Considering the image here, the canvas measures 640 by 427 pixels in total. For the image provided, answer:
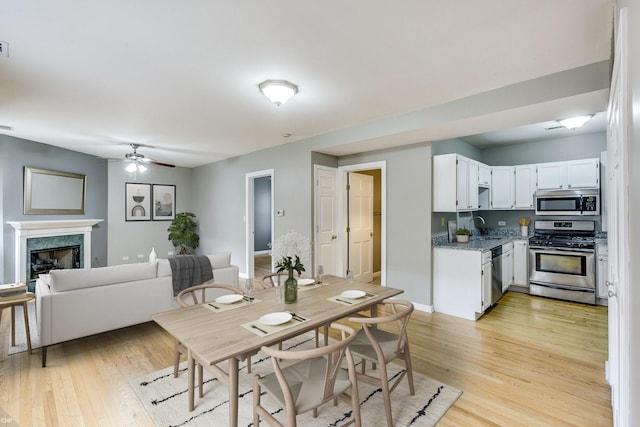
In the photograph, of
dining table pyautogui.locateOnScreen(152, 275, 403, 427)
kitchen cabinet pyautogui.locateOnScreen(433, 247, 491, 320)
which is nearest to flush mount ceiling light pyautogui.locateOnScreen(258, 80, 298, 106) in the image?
dining table pyautogui.locateOnScreen(152, 275, 403, 427)

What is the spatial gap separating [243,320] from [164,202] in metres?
6.64

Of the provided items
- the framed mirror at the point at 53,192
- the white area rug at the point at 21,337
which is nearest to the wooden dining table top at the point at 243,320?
the white area rug at the point at 21,337

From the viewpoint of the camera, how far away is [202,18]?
186 cm

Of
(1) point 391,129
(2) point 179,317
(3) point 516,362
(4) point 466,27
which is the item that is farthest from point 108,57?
(3) point 516,362

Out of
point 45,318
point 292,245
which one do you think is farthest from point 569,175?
point 45,318

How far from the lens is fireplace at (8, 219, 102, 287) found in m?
4.89

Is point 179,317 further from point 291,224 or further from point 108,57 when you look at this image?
point 291,224

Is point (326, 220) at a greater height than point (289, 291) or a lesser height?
greater

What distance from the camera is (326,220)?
5.20 m

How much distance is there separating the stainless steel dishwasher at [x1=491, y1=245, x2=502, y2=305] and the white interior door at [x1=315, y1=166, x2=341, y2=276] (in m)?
2.41

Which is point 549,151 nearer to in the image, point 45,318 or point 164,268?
point 164,268

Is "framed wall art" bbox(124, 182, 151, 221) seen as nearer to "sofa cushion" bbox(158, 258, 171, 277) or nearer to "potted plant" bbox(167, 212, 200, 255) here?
"potted plant" bbox(167, 212, 200, 255)

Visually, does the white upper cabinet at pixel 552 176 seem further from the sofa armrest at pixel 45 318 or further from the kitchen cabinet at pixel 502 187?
Result: the sofa armrest at pixel 45 318

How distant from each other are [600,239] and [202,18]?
604 cm
